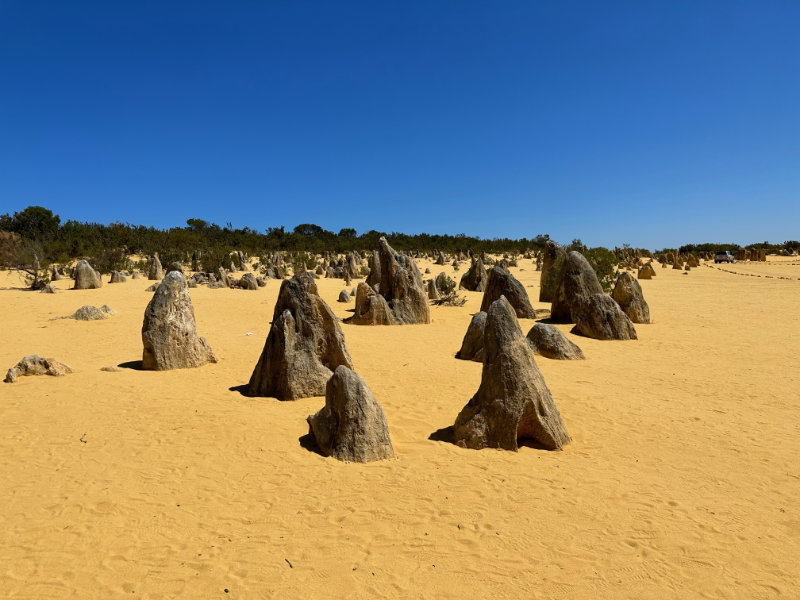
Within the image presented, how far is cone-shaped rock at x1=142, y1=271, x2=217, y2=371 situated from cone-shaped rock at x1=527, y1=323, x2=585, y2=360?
725cm

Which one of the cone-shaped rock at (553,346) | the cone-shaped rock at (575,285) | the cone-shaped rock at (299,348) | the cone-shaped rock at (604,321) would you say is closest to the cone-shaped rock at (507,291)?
the cone-shaped rock at (575,285)

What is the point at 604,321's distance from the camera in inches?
489

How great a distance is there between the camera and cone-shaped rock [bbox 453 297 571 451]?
573 centimetres

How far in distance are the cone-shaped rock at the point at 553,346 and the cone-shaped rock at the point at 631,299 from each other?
17.1ft

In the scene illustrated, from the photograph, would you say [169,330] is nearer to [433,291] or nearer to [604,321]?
[604,321]

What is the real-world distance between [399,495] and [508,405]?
1836 mm

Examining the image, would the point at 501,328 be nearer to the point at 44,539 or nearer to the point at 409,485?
the point at 409,485

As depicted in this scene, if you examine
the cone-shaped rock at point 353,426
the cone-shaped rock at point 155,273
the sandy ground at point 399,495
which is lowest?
the sandy ground at point 399,495

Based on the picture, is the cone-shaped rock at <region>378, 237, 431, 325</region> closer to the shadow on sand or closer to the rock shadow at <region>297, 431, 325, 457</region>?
the shadow on sand

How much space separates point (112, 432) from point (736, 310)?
2027 centimetres

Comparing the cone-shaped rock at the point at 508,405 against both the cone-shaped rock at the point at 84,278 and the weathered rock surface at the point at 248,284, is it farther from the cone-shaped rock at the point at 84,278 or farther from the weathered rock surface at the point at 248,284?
the cone-shaped rock at the point at 84,278

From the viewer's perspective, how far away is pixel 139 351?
34.7ft

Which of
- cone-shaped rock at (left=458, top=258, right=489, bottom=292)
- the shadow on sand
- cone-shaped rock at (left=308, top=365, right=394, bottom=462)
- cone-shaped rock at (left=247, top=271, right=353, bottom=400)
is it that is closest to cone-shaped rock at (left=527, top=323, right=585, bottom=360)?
cone-shaped rock at (left=247, top=271, right=353, bottom=400)

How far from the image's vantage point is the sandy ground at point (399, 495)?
3.49m
